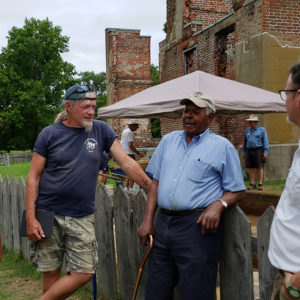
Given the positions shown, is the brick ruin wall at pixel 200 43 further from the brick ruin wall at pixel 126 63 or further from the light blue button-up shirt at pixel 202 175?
the light blue button-up shirt at pixel 202 175

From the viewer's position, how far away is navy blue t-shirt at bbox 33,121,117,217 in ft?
10.00

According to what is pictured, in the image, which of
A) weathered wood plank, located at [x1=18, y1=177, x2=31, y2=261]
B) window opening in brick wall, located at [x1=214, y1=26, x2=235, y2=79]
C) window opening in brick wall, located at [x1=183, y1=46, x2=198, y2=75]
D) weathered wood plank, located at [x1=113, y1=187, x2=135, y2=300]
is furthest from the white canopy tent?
window opening in brick wall, located at [x1=183, y1=46, x2=198, y2=75]

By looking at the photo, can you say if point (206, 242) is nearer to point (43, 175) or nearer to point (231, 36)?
point (43, 175)

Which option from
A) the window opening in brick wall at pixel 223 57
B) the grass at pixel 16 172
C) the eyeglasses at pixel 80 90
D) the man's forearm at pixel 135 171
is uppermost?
the window opening in brick wall at pixel 223 57

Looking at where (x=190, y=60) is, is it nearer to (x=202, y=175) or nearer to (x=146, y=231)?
(x=146, y=231)

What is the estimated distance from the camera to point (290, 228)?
1.77 metres

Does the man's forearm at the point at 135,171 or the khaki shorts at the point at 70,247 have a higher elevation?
the man's forearm at the point at 135,171

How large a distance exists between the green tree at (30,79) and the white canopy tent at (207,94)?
29.6m

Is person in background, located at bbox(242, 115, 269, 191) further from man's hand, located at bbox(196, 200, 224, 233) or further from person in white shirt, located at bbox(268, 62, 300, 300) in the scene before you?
person in white shirt, located at bbox(268, 62, 300, 300)

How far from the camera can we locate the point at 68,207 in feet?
10.1

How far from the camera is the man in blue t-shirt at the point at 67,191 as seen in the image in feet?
10.00

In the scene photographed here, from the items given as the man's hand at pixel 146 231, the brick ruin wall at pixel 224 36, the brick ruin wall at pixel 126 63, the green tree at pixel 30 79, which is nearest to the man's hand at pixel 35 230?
the man's hand at pixel 146 231

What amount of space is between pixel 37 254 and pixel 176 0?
17666 millimetres

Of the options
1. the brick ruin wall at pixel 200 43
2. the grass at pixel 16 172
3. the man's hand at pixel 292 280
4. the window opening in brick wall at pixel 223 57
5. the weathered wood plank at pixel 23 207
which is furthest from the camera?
the grass at pixel 16 172
